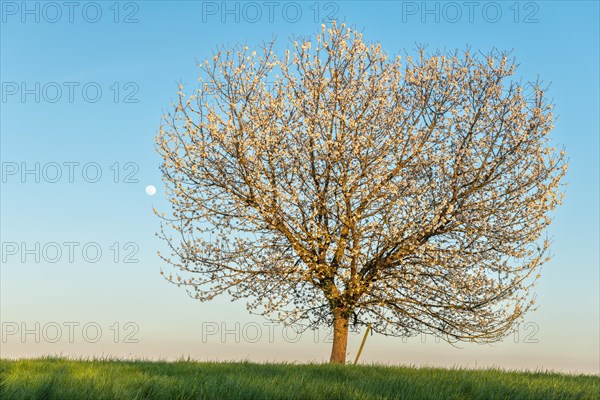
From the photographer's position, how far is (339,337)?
62.8 ft

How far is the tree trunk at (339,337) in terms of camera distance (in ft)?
62.6

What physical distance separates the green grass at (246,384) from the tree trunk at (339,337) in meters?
2.92

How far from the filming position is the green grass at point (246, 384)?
9016 mm

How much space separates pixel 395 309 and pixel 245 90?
811 cm

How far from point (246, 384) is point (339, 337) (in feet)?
29.9

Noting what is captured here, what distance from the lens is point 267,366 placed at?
15.6m

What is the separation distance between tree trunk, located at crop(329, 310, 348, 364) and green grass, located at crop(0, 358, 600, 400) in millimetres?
2925

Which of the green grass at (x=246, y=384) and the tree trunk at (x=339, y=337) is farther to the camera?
the tree trunk at (x=339, y=337)

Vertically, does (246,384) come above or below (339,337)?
below

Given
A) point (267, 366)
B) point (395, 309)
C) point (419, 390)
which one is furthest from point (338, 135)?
point (419, 390)

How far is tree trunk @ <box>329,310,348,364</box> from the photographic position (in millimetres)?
19078

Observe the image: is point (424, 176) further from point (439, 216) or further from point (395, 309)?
point (395, 309)

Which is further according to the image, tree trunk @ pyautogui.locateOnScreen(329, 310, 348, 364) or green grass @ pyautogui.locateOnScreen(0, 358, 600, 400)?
tree trunk @ pyautogui.locateOnScreen(329, 310, 348, 364)

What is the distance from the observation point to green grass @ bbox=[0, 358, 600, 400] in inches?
355
